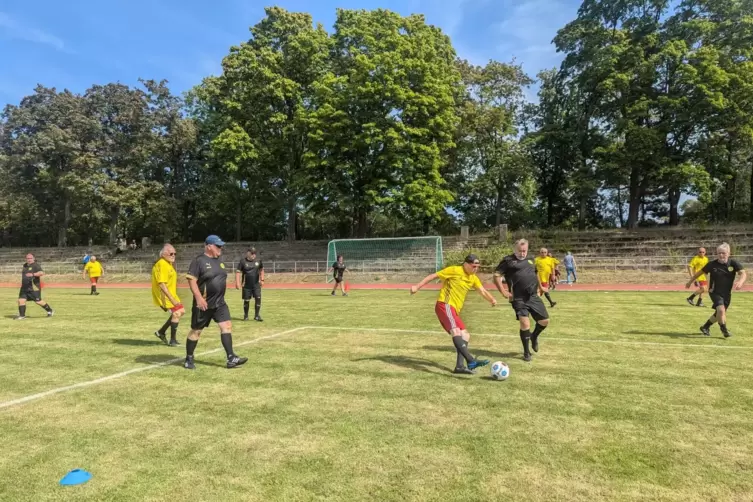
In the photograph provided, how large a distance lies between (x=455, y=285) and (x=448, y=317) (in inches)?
20.9

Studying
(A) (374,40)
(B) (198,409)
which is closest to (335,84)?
(A) (374,40)

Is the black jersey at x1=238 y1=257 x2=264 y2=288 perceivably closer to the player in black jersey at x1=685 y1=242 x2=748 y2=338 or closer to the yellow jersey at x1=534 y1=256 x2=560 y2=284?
the yellow jersey at x1=534 y1=256 x2=560 y2=284

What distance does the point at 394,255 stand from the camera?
33.1 metres

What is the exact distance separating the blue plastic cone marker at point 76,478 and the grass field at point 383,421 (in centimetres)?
9

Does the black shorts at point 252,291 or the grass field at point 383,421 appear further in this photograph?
the black shorts at point 252,291

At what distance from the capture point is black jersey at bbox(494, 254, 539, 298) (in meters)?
8.45

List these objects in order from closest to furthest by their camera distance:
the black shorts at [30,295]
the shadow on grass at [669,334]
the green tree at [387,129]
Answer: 1. the shadow on grass at [669,334]
2. the black shorts at [30,295]
3. the green tree at [387,129]

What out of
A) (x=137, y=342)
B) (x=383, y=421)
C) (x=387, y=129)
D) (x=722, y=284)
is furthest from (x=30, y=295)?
(x=387, y=129)

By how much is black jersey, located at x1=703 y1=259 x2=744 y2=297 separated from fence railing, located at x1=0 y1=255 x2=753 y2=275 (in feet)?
57.4

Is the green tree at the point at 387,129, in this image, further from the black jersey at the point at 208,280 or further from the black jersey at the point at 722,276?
the black jersey at the point at 208,280

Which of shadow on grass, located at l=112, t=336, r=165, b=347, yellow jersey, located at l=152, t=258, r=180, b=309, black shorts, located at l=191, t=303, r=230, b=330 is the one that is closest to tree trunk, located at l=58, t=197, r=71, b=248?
shadow on grass, located at l=112, t=336, r=165, b=347

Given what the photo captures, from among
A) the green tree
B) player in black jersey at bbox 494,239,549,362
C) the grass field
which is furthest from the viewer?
the green tree

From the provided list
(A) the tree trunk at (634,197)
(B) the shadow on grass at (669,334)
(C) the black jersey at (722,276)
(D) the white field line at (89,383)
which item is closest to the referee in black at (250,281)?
(D) the white field line at (89,383)

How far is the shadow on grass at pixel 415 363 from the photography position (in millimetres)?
7516
